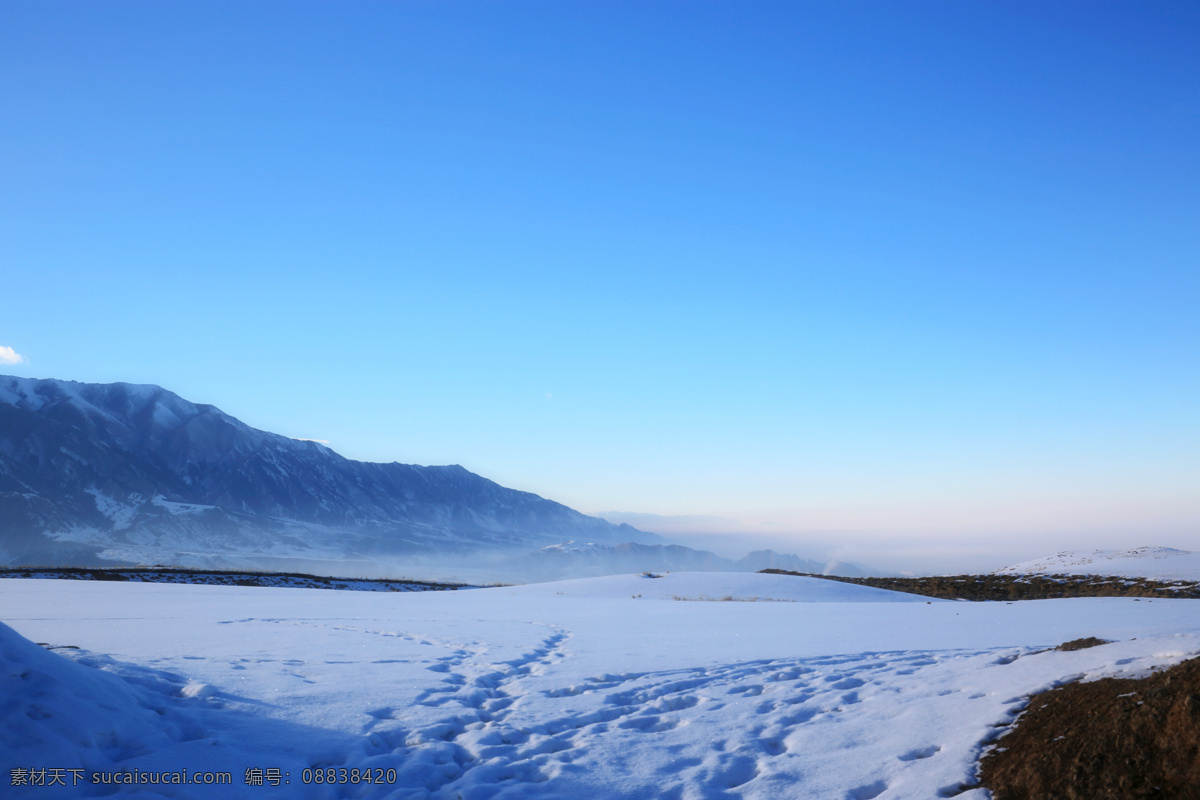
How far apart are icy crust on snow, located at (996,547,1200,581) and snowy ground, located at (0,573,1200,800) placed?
1870cm

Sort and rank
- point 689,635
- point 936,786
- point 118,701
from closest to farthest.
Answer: point 936,786
point 118,701
point 689,635

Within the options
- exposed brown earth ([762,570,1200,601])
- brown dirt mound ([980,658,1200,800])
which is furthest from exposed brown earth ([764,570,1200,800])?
exposed brown earth ([762,570,1200,601])

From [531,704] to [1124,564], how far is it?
1262 inches

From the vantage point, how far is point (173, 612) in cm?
1373

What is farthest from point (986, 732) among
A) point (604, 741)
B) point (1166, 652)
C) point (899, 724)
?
point (604, 741)

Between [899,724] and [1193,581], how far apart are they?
25.5 meters

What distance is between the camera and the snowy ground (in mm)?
4906

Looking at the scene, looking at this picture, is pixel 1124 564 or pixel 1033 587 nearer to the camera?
pixel 1033 587

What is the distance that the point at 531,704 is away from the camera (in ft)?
22.7

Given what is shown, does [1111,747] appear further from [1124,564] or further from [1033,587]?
[1124,564]

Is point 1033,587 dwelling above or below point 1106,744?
below

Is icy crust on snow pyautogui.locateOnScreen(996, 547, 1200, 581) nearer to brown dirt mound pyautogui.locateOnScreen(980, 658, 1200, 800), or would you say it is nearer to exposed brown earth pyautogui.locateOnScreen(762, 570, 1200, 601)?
exposed brown earth pyautogui.locateOnScreen(762, 570, 1200, 601)

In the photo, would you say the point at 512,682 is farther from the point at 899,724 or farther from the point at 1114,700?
the point at 1114,700

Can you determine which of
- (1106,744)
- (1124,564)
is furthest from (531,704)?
(1124,564)
